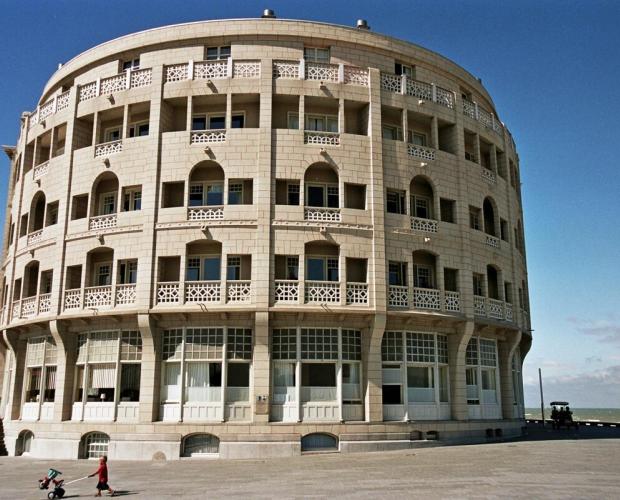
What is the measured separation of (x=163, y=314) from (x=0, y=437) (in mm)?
13753

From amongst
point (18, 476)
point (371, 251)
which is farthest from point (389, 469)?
point (18, 476)

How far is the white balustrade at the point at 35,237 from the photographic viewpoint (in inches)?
1393

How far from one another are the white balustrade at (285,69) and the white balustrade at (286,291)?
11.1 metres

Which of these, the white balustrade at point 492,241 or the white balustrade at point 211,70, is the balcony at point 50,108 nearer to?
the white balustrade at point 211,70

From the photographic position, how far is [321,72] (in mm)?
32688

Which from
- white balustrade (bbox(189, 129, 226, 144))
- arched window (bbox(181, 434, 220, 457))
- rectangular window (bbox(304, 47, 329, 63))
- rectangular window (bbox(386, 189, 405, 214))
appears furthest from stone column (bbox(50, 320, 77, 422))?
rectangular window (bbox(304, 47, 329, 63))

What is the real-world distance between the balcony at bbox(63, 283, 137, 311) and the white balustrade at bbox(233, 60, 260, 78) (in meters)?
12.3

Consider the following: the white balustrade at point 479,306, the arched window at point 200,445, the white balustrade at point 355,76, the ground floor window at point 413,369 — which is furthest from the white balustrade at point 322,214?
the arched window at point 200,445

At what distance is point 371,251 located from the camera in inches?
1220

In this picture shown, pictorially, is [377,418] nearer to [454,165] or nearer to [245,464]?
[245,464]

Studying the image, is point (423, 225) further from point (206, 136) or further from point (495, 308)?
point (206, 136)

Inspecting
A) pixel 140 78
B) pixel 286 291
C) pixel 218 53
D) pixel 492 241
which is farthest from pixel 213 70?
pixel 492 241

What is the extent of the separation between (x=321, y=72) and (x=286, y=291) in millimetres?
12074

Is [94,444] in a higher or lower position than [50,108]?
lower
